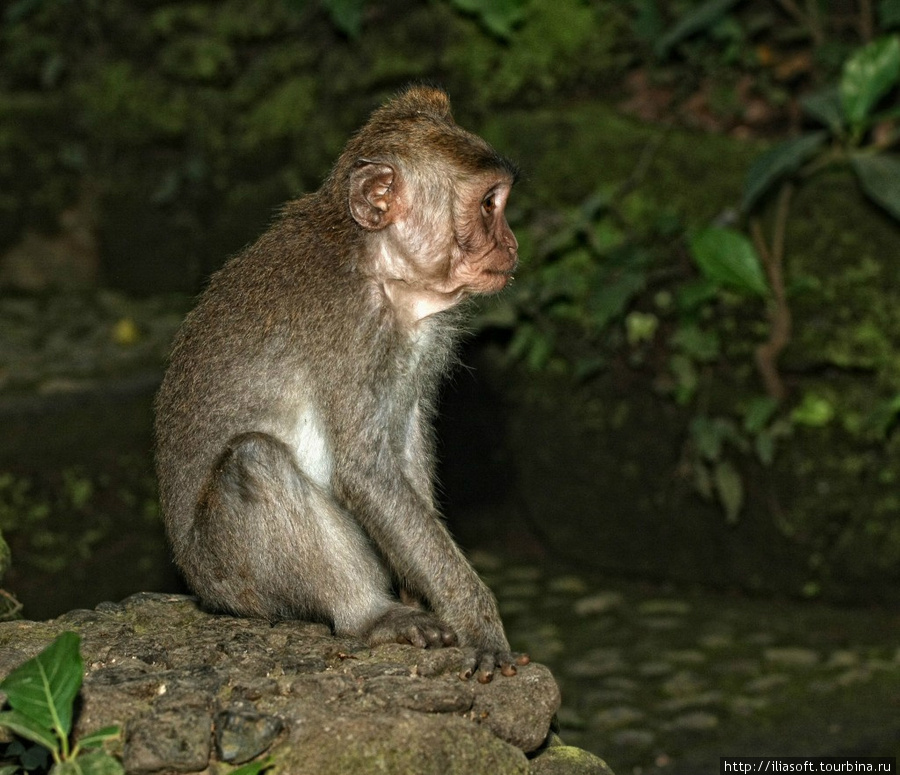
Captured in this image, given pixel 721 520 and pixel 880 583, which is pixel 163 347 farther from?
pixel 880 583

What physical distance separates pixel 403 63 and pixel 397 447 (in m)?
4.76

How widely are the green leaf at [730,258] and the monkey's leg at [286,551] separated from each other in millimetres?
3745

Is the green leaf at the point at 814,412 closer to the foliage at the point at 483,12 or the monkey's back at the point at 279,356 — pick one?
the foliage at the point at 483,12

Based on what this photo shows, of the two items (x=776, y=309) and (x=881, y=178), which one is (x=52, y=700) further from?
(x=881, y=178)

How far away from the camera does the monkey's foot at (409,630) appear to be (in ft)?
14.6

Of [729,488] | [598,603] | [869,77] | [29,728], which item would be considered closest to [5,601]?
[29,728]

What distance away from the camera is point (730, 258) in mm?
7738

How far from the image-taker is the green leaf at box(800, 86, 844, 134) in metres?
7.73

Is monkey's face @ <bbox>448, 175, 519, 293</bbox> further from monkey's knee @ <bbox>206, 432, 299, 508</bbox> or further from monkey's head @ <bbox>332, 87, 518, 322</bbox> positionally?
monkey's knee @ <bbox>206, 432, 299, 508</bbox>

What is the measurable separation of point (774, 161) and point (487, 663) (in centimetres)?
407

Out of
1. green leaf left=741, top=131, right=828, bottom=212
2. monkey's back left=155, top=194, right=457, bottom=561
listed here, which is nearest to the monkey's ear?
monkey's back left=155, top=194, right=457, bottom=561

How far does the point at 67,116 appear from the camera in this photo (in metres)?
9.95

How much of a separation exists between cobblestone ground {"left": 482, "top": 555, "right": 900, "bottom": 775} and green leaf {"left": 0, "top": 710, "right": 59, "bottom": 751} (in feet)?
9.72

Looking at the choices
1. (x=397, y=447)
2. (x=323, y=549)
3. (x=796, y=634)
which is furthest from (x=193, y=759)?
(x=796, y=634)
